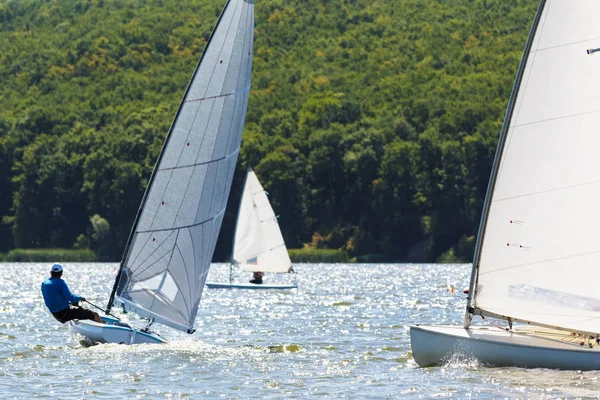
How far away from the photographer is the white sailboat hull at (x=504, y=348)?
22484mm

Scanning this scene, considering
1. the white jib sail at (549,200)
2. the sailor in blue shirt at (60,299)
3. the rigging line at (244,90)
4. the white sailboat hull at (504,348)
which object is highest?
the rigging line at (244,90)

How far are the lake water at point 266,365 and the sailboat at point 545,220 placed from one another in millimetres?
729

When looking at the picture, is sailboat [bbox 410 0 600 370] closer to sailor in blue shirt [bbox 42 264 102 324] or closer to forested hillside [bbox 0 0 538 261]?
sailor in blue shirt [bbox 42 264 102 324]

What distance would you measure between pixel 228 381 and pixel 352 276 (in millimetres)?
55480

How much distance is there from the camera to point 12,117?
517ft

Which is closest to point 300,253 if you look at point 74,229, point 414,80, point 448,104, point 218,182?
point 74,229

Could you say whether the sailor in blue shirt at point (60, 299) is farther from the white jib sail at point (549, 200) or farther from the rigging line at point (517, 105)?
the rigging line at point (517, 105)

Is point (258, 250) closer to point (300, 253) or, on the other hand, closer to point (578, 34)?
point (578, 34)

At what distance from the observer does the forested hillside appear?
118312 mm

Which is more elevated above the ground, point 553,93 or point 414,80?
point 414,80

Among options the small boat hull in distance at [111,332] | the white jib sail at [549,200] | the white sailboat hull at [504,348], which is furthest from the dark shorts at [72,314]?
the white jib sail at [549,200]

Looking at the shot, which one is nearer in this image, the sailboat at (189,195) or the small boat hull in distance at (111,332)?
the sailboat at (189,195)

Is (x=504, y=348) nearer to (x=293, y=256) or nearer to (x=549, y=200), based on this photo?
(x=549, y=200)

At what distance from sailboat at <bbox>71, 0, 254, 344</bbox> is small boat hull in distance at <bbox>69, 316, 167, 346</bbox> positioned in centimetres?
2
